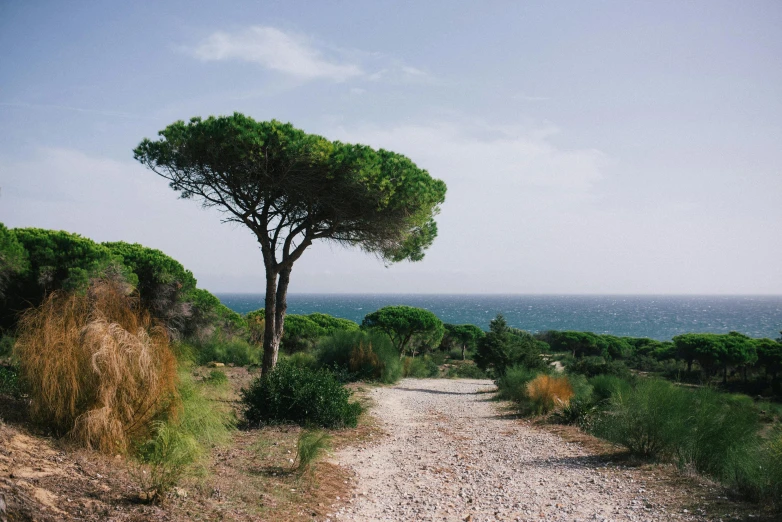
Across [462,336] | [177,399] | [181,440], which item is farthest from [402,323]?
[181,440]

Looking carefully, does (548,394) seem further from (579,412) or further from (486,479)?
(486,479)

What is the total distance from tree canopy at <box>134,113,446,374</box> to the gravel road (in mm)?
3988

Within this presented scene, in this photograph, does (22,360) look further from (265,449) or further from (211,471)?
(265,449)

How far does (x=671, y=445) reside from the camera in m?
5.96

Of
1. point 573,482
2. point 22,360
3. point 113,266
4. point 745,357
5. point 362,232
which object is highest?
point 362,232

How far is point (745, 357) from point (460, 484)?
2860cm

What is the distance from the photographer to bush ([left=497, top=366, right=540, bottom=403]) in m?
12.1

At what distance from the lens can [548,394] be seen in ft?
34.2

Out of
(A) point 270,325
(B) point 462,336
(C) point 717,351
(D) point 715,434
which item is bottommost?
(B) point 462,336

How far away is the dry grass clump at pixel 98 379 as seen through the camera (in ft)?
14.0

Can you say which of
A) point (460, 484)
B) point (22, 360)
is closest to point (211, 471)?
point (22, 360)

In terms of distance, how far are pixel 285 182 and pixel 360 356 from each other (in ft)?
24.6

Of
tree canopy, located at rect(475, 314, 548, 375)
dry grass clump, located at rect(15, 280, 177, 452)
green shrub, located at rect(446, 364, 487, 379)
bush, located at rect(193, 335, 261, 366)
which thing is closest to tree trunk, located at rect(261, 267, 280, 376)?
dry grass clump, located at rect(15, 280, 177, 452)

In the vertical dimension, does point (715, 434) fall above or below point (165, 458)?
below
